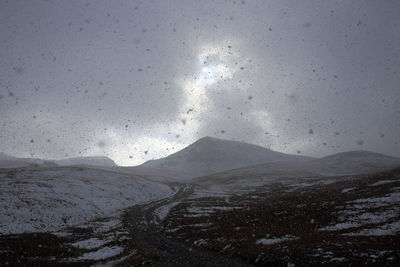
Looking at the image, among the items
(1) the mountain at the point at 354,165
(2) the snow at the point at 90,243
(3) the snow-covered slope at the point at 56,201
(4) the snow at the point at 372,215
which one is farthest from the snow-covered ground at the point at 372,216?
(1) the mountain at the point at 354,165

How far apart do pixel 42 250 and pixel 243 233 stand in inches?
748

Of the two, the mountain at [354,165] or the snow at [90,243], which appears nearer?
the snow at [90,243]

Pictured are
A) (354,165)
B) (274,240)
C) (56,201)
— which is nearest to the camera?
(274,240)

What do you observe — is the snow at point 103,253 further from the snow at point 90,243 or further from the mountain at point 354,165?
the mountain at point 354,165

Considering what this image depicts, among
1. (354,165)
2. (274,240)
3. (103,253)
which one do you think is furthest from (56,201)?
(354,165)

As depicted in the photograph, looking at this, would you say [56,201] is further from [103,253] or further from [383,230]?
[383,230]

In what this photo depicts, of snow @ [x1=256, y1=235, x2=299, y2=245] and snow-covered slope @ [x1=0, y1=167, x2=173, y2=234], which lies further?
snow-covered slope @ [x1=0, y1=167, x2=173, y2=234]

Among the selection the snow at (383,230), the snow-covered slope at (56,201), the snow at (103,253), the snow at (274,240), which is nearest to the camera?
the snow at (383,230)

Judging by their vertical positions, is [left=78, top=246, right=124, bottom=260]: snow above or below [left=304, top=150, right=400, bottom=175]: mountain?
below

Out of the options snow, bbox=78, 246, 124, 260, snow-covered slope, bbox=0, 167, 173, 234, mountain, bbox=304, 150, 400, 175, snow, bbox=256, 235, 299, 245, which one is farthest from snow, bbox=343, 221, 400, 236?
mountain, bbox=304, 150, 400, 175

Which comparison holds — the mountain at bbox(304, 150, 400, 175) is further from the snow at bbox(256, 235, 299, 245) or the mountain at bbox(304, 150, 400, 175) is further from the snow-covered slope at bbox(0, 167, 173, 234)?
the snow at bbox(256, 235, 299, 245)

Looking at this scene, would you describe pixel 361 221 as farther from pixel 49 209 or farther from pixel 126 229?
pixel 49 209

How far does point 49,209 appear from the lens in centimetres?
4369

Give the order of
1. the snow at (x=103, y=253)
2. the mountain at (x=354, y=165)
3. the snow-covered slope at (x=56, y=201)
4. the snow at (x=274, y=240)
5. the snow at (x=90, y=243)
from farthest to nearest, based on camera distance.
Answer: the mountain at (x=354, y=165)
the snow-covered slope at (x=56, y=201)
the snow at (x=90, y=243)
the snow at (x=103, y=253)
the snow at (x=274, y=240)
